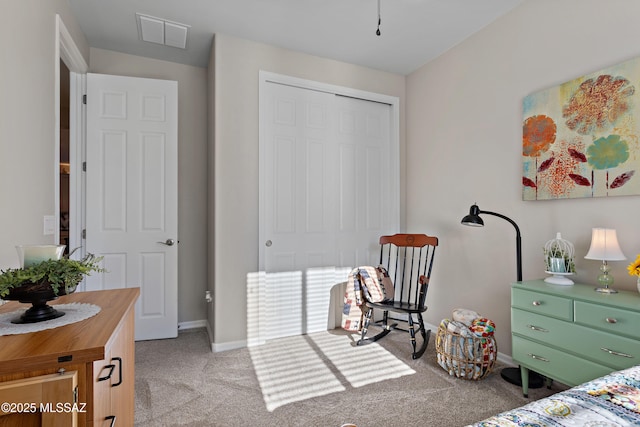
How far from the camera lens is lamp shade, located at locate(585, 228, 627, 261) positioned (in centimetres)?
183

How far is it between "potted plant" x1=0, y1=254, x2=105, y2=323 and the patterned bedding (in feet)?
3.94

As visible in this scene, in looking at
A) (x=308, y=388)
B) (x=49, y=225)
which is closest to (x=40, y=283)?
(x=49, y=225)

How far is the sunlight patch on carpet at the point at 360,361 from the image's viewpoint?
7.80 ft

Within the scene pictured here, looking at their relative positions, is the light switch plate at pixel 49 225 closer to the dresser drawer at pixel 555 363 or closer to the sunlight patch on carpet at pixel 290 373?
the sunlight patch on carpet at pixel 290 373

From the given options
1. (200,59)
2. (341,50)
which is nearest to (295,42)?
(341,50)

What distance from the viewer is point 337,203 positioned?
346 cm

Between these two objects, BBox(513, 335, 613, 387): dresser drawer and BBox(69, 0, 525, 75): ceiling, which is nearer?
BBox(513, 335, 613, 387): dresser drawer

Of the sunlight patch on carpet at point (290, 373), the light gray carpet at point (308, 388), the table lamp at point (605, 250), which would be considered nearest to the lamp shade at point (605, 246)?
the table lamp at point (605, 250)

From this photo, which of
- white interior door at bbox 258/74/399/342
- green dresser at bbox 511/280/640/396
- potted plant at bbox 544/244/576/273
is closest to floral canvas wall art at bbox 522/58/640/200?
potted plant at bbox 544/244/576/273

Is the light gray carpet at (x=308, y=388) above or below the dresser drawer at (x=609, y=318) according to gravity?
below

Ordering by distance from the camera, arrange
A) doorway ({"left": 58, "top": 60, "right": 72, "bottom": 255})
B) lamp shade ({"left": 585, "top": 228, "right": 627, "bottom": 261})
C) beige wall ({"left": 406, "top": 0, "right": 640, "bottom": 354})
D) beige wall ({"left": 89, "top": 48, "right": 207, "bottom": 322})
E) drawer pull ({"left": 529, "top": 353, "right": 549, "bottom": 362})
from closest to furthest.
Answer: lamp shade ({"left": 585, "top": 228, "right": 627, "bottom": 261})
drawer pull ({"left": 529, "top": 353, "right": 549, "bottom": 362})
beige wall ({"left": 406, "top": 0, "right": 640, "bottom": 354})
beige wall ({"left": 89, "top": 48, "right": 207, "bottom": 322})
doorway ({"left": 58, "top": 60, "right": 72, "bottom": 255})

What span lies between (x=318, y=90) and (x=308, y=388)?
8.59 feet

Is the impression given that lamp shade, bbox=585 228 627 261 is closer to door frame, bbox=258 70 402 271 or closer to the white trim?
door frame, bbox=258 70 402 271

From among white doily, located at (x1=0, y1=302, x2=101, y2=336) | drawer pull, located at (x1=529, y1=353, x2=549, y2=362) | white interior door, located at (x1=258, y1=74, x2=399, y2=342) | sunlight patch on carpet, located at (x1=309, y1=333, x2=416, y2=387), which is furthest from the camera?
white interior door, located at (x1=258, y1=74, x2=399, y2=342)
